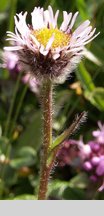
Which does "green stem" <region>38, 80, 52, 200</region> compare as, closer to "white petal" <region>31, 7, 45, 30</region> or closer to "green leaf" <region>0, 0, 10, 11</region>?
"white petal" <region>31, 7, 45, 30</region>

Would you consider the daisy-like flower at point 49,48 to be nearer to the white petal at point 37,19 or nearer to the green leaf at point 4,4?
the white petal at point 37,19

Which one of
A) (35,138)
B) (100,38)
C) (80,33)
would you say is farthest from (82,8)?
(80,33)

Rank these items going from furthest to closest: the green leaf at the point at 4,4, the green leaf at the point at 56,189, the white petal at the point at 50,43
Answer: the green leaf at the point at 4,4, the green leaf at the point at 56,189, the white petal at the point at 50,43

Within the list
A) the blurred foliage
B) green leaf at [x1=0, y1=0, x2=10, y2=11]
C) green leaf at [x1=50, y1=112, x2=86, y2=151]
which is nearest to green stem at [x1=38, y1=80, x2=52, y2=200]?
green leaf at [x1=50, y1=112, x2=86, y2=151]

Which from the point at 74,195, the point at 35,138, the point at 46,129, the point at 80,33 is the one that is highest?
the point at 80,33

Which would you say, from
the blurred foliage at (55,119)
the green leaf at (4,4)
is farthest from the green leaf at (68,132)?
the green leaf at (4,4)

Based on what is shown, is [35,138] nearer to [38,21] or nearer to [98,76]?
[98,76]

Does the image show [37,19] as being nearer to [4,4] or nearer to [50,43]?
[50,43]
